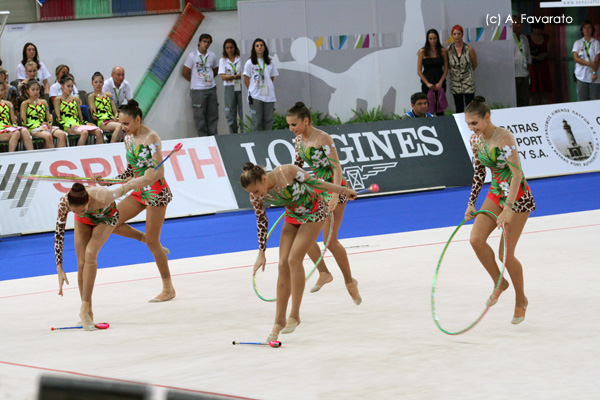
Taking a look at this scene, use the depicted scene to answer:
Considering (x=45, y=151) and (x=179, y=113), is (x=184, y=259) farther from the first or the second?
(x=179, y=113)

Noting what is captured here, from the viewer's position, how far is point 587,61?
18.4 m

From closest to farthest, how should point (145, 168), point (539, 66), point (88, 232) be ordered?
point (88, 232) < point (145, 168) < point (539, 66)

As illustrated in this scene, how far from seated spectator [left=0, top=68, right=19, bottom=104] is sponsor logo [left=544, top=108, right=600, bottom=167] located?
9.26 meters

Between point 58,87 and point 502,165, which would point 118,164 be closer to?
point 58,87

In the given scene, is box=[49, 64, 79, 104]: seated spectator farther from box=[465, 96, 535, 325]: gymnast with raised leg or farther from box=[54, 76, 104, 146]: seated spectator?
box=[465, 96, 535, 325]: gymnast with raised leg

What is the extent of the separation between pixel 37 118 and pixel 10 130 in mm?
591

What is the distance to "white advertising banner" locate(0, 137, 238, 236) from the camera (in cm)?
1252

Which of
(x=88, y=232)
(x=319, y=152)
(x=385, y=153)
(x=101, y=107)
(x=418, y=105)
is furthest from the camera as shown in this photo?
(x=418, y=105)

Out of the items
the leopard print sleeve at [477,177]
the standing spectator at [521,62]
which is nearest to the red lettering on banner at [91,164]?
the leopard print sleeve at [477,177]

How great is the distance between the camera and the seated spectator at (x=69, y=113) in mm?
14312

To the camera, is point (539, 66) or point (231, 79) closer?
Result: point (231, 79)

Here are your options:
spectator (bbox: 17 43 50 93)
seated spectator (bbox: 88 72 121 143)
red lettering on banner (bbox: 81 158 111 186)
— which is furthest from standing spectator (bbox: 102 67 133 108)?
red lettering on banner (bbox: 81 158 111 186)

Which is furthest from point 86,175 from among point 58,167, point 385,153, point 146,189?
point 385,153

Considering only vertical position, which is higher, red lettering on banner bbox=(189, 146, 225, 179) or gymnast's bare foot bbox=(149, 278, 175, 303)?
red lettering on banner bbox=(189, 146, 225, 179)
